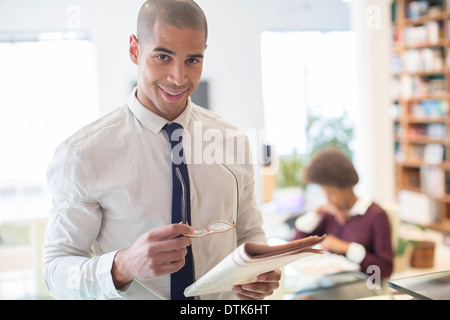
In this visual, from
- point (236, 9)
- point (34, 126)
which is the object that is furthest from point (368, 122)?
point (34, 126)

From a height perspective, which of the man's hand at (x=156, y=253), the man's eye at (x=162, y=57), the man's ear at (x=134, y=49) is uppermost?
the man's ear at (x=134, y=49)

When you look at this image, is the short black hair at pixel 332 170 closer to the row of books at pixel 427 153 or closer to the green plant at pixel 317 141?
the green plant at pixel 317 141

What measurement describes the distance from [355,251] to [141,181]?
1198 millimetres

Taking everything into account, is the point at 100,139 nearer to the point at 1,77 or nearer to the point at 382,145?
the point at 1,77

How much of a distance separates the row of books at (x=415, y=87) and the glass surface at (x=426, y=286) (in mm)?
3620

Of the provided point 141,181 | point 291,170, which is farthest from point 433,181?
point 141,181

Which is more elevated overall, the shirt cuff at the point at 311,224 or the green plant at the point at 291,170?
the green plant at the point at 291,170

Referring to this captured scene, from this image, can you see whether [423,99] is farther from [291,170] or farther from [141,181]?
[141,181]

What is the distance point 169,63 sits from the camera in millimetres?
973

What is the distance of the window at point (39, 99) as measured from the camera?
1259mm

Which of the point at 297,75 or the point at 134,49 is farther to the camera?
the point at 297,75

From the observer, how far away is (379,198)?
2.50 metres

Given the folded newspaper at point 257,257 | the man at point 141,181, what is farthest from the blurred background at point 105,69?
the folded newspaper at point 257,257
